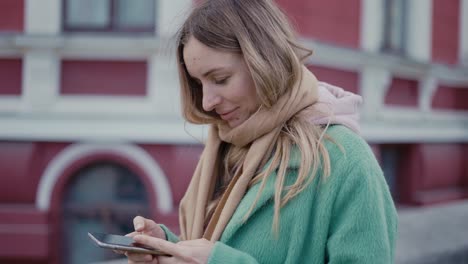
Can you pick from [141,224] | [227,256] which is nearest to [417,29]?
[141,224]

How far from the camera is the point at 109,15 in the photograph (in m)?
5.41

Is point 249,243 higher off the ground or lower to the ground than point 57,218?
higher

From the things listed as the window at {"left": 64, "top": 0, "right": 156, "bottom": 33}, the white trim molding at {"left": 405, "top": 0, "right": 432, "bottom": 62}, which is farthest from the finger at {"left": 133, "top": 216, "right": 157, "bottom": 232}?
the white trim molding at {"left": 405, "top": 0, "right": 432, "bottom": 62}

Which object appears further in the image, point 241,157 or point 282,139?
point 241,157

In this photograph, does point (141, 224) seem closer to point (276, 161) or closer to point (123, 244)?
point (123, 244)

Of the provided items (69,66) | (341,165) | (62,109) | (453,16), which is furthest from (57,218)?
(453,16)

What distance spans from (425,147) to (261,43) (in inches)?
244

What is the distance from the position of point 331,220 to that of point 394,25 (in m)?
6.04

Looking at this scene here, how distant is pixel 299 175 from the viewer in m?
1.62

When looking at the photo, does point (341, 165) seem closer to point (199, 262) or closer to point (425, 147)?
point (199, 262)

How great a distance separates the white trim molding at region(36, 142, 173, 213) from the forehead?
3.52 metres

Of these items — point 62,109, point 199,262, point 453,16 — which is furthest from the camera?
point 453,16

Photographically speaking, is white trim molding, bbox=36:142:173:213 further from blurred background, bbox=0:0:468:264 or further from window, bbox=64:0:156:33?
window, bbox=64:0:156:33

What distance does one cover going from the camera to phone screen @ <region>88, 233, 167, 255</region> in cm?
159
